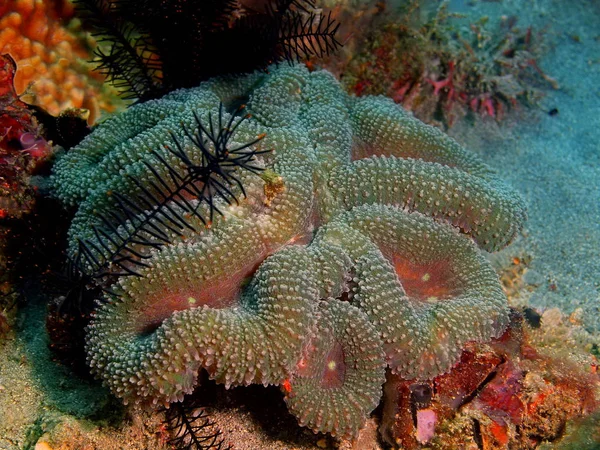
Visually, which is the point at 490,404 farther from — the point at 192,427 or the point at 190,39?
the point at 190,39

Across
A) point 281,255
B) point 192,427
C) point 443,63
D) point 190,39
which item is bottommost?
point 192,427

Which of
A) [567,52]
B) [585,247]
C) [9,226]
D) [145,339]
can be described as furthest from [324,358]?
[567,52]

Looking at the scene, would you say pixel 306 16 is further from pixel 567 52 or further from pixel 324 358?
pixel 567 52

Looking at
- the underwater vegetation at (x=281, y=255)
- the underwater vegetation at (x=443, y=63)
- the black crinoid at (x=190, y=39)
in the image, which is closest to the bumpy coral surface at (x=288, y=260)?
the underwater vegetation at (x=281, y=255)

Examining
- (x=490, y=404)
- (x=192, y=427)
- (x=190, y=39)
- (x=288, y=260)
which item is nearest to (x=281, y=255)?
(x=288, y=260)

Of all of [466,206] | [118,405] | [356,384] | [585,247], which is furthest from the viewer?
[585,247]

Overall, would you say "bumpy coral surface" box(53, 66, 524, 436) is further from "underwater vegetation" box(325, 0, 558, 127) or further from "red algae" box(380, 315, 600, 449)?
"underwater vegetation" box(325, 0, 558, 127)
